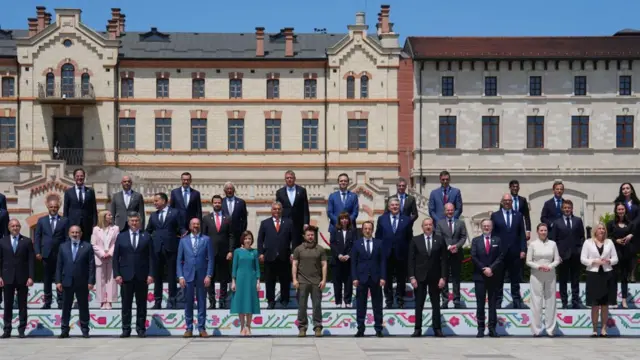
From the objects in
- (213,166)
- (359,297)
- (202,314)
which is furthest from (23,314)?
(213,166)

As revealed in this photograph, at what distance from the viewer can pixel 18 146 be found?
59062 millimetres

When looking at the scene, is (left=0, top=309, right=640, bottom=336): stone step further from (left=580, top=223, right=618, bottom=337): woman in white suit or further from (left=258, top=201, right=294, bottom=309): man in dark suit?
(left=258, top=201, right=294, bottom=309): man in dark suit

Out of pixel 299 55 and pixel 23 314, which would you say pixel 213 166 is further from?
pixel 23 314

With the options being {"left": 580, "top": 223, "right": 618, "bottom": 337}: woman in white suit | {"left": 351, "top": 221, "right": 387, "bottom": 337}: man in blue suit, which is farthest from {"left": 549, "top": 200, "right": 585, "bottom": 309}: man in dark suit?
{"left": 351, "top": 221, "right": 387, "bottom": 337}: man in blue suit

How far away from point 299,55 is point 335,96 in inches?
121

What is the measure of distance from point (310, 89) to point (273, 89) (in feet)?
6.60

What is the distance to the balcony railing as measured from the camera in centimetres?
5875

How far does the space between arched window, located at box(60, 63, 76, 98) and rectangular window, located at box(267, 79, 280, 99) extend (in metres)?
10.4

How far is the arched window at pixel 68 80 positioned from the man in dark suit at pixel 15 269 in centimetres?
3851

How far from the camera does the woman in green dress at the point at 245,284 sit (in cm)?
2103

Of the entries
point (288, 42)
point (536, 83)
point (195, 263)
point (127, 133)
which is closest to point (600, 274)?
point (195, 263)

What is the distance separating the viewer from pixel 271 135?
60750mm

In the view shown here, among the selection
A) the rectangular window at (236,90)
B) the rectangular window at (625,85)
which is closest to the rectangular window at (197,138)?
the rectangular window at (236,90)

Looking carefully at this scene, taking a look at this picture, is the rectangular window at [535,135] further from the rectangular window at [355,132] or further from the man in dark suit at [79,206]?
the man in dark suit at [79,206]
